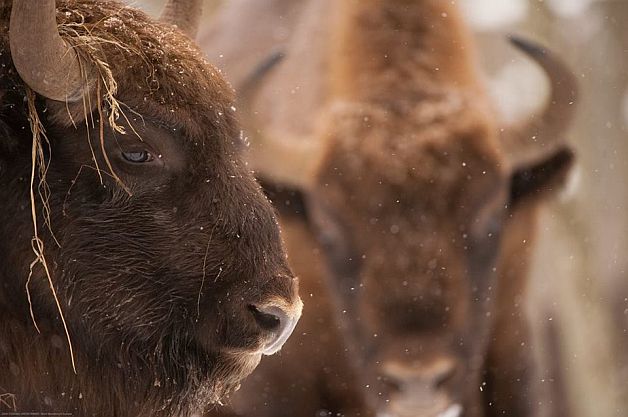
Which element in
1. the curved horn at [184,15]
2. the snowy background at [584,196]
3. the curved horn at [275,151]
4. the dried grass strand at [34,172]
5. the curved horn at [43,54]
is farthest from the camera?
the snowy background at [584,196]

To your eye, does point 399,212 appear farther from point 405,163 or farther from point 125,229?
point 125,229

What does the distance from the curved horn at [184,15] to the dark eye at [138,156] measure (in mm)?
763

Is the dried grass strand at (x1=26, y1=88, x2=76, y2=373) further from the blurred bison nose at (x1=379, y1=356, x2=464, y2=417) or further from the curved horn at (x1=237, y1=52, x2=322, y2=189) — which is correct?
the blurred bison nose at (x1=379, y1=356, x2=464, y2=417)

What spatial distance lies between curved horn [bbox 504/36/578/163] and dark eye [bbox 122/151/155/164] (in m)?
3.42

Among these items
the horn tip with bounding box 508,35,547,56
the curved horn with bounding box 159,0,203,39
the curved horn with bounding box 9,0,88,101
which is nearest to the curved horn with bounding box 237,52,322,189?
the horn tip with bounding box 508,35,547,56

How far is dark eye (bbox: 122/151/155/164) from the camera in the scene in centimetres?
262

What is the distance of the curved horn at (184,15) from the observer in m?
3.29

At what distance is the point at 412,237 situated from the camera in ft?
17.9

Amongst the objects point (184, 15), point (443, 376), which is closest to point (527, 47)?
point (443, 376)

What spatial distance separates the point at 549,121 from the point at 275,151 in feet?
5.14

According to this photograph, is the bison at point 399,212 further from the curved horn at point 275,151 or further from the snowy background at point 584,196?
the snowy background at point 584,196

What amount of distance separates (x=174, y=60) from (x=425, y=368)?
3.01 metres

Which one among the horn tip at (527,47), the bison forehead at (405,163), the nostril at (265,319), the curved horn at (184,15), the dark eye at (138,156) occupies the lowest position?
the bison forehead at (405,163)

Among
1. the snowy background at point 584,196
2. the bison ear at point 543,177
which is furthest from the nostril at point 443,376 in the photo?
the bison ear at point 543,177
